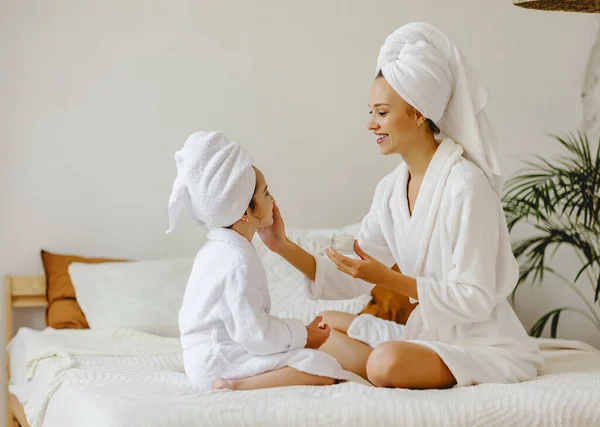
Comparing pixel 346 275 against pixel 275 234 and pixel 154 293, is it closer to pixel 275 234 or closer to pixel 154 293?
pixel 275 234

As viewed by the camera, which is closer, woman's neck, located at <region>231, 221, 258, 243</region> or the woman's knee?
the woman's knee

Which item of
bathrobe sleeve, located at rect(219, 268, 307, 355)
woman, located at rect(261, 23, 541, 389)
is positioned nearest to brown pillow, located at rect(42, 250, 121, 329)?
woman, located at rect(261, 23, 541, 389)

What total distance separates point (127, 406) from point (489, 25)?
117 inches

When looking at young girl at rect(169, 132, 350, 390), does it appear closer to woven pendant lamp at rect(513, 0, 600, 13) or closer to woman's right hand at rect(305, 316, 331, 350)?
woman's right hand at rect(305, 316, 331, 350)

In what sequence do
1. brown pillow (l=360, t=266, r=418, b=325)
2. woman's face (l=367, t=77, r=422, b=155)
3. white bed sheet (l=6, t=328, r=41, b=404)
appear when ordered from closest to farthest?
woman's face (l=367, t=77, r=422, b=155) < white bed sheet (l=6, t=328, r=41, b=404) < brown pillow (l=360, t=266, r=418, b=325)

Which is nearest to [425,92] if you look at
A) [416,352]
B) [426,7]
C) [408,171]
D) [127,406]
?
[408,171]

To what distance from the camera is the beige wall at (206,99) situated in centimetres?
400

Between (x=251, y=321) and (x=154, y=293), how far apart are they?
54.5 inches

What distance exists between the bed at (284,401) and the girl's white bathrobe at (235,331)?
0.29 ft

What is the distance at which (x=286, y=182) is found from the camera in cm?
427

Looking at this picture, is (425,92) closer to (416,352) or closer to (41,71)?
(416,352)

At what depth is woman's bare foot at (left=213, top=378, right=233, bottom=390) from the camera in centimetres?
233

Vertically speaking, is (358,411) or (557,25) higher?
(557,25)

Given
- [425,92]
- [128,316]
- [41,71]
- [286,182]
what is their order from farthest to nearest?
[286,182] < [41,71] < [128,316] < [425,92]
